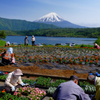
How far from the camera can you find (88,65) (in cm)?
1043

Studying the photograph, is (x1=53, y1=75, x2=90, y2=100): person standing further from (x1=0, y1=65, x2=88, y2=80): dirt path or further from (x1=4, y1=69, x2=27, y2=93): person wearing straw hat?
(x1=0, y1=65, x2=88, y2=80): dirt path

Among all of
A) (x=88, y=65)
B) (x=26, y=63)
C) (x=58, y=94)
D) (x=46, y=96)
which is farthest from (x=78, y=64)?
(x=58, y=94)

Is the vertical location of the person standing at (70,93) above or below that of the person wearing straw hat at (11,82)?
above

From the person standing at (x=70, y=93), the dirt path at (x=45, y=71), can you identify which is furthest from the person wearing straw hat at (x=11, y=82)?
the person standing at (x=70, y=93)

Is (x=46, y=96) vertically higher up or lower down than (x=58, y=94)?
lower down

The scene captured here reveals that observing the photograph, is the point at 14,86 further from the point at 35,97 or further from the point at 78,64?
the point at 78,64

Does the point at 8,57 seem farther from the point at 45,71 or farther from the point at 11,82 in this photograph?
the point at 11,82

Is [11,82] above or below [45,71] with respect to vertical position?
above

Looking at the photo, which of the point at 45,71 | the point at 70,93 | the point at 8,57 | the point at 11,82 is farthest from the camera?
the point at 8,57

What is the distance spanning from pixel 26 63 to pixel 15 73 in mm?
5604

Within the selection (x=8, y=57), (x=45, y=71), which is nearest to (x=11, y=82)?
(x=45, y=71)

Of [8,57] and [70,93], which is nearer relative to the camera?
[70,93]

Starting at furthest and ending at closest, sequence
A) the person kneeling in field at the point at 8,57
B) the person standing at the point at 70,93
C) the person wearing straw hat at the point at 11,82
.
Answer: the person kneeling in field at the point at 8,57 < the person wearing straw hat at the point at 11,82 < the person standing at the point at 70,93

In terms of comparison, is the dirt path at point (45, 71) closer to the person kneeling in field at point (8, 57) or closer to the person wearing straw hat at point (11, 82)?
the person kneeling in field at point (8, 57)
